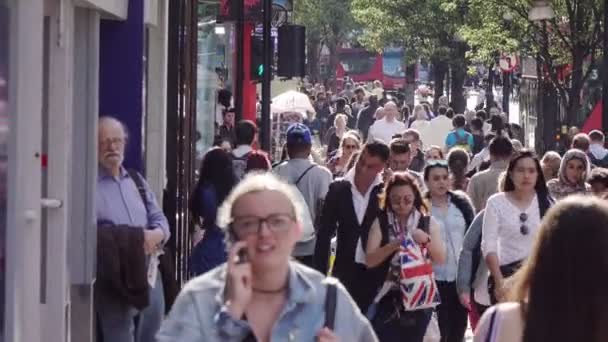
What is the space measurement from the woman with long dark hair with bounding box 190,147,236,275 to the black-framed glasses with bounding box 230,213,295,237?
6057mm

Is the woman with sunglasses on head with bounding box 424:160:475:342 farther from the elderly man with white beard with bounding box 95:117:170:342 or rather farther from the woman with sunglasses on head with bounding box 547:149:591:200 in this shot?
the elderly man with white beard with bounding box 95:117:170:342

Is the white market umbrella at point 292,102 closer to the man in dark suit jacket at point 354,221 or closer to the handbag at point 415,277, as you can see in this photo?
the man in dark suit jacket at point 354,221

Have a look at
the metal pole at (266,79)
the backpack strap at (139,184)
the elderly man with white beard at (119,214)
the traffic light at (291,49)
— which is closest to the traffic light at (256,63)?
the traffic light at (291,49)

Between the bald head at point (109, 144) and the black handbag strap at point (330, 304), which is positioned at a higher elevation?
the bald head at point (109, 144)

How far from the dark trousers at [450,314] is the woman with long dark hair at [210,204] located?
1468mm

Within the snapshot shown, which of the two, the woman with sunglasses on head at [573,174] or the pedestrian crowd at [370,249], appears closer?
the pedestrian crowd at [370,249]

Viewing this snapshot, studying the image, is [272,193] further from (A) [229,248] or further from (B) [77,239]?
(B) [77,239]

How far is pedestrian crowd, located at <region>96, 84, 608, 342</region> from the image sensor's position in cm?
434

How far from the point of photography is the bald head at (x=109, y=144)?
8.66 meters

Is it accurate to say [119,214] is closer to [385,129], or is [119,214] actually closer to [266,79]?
[266,79]

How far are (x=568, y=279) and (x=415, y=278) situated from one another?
489 centimetres

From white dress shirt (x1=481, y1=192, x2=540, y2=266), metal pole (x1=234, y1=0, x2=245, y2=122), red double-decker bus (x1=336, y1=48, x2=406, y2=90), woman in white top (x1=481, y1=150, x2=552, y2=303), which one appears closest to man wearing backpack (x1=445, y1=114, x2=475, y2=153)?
metal pole (x1=234, y1=0, x2=245, y2=122)

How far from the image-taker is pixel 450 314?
1065 cm

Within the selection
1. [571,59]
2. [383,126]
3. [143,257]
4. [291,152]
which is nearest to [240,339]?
[143,257]
